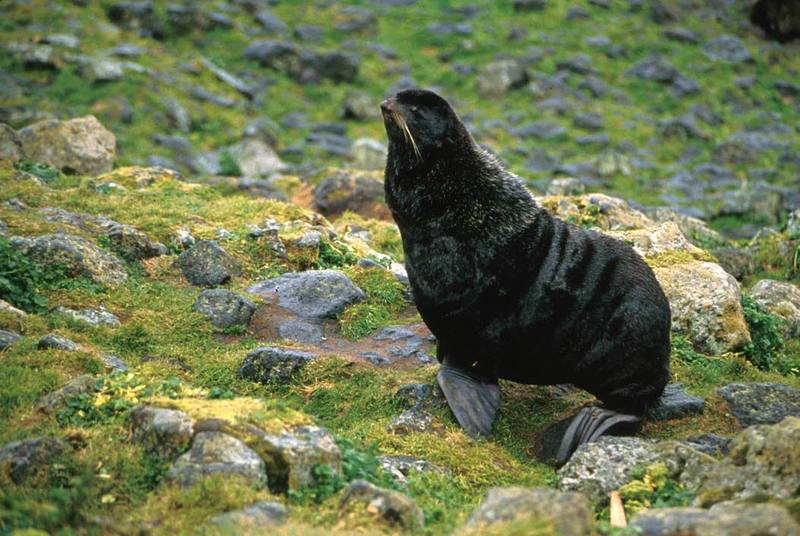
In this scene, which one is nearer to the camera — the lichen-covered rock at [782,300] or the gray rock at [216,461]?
the gray rock at [216,461]

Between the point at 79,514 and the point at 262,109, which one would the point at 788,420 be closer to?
the point at 79,514

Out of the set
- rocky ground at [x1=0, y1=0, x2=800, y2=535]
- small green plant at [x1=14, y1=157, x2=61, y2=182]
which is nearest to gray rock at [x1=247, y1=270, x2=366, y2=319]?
rocky ground at [x1=0, y1=0, x2=800, y2=535]

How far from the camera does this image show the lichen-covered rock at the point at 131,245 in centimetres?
991

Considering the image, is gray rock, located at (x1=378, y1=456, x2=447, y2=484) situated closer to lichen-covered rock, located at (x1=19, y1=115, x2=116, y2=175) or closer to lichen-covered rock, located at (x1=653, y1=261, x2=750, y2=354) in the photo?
lichen-covered rock, located at (x1=653, y1=261, x2=750, y2=354)

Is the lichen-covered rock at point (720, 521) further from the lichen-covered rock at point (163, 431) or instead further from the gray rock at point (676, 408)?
the gray rock at point (676, 408)

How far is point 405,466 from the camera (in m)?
6.70

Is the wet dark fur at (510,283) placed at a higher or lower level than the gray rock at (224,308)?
higher

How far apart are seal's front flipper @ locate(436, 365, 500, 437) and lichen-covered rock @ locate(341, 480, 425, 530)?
2162mm

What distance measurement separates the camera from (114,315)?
8.70 metres

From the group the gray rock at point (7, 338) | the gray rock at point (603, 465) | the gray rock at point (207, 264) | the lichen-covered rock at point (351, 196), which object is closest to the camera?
the gray rock at point (603, 465)

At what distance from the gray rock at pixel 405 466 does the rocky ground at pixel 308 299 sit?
0.05 metres

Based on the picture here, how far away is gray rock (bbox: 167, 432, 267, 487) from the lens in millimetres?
5512

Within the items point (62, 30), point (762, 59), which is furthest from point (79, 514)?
point (762, 59)

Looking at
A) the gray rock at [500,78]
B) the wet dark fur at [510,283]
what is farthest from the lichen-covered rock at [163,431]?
the gray rock at [500,78]
